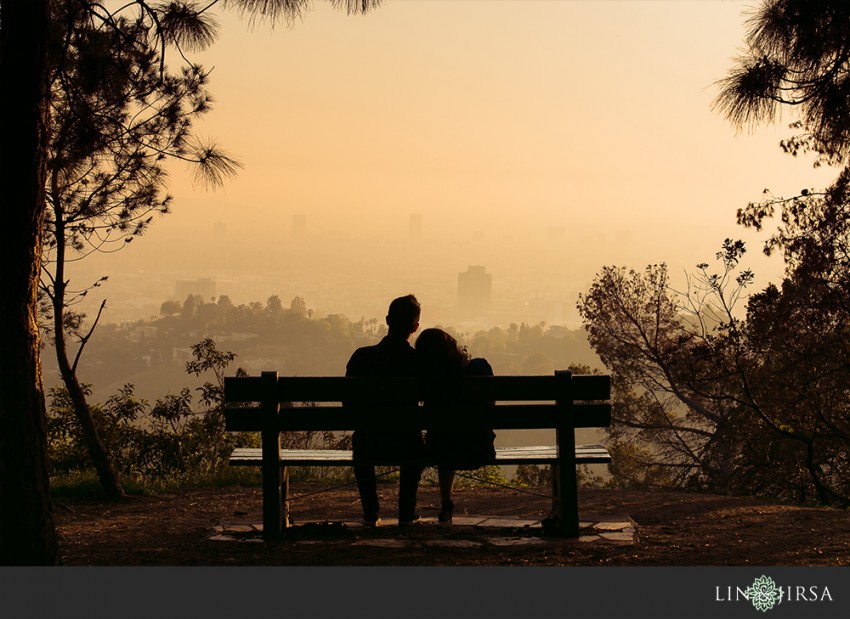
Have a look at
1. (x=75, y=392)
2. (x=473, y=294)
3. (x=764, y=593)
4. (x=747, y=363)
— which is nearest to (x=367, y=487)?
(x=764, y=593)

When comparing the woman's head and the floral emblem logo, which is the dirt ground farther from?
the woman's head

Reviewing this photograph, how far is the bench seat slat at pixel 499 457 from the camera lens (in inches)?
230

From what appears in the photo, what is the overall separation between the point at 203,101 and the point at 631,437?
46.3ft

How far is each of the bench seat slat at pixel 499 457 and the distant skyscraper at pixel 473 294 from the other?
134551 millimetres

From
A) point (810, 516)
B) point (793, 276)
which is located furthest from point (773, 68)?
point (810, 516)

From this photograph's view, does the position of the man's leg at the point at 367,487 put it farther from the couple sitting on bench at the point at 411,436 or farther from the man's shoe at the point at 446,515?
the man's shoe at the point at 446,515

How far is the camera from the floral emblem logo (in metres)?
4.49

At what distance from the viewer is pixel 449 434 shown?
19.5ft

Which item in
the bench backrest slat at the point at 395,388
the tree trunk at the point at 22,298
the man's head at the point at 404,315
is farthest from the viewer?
the man's head at the point at 404,315

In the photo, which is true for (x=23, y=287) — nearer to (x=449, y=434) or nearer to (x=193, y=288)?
(x=449, y=434)

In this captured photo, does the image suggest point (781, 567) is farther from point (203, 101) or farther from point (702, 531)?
point (203, 101)

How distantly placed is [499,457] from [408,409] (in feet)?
2.66

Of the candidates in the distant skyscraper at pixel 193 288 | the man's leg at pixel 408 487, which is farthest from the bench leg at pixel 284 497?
the distant skyscraper at pixel 193 288

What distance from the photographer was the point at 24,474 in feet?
16.6
